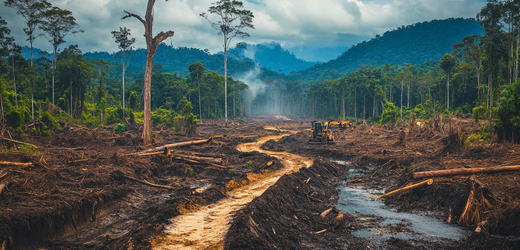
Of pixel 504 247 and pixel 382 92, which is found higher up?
pixel 382 92

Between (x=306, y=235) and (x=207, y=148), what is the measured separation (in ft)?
57.7

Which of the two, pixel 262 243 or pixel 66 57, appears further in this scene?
pixel 66 57

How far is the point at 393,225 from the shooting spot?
9539 millimetres

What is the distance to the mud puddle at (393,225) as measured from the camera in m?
8.48

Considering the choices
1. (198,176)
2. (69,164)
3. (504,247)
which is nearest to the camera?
(504,247)

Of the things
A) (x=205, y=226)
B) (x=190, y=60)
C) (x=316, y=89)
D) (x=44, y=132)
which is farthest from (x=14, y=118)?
(x=190, y=60)

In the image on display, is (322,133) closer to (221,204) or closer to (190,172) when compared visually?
(190,172)

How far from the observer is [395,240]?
7.94 m

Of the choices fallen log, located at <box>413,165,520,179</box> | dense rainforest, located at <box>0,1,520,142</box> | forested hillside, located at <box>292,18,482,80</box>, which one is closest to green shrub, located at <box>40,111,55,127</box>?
dense rainforest, located at <box>0,1,520,142</box>

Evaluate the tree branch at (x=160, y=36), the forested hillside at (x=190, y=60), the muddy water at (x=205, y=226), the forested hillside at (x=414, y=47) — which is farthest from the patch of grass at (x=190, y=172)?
the forested hillside at (x=414, y=47)

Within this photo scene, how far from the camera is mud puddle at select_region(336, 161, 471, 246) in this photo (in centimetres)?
848

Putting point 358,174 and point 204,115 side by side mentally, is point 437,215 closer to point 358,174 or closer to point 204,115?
point 358,174

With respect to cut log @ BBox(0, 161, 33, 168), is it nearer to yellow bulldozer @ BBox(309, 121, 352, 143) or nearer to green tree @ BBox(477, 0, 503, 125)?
yellow bulldozer @ BBox(309, 121, 352, 143)

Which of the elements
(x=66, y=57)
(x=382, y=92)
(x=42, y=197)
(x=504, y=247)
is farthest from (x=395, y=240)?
(x=382, y=92)
